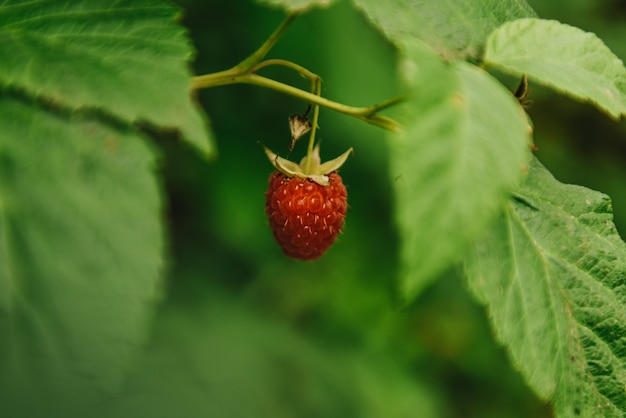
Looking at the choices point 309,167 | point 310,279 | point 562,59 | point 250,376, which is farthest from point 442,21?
point 310,279

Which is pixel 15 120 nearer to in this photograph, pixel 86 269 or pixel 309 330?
pixel 86 269

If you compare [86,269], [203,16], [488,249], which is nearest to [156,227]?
[86,269]

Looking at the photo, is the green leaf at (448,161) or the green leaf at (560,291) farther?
the green leaf at (560,291)

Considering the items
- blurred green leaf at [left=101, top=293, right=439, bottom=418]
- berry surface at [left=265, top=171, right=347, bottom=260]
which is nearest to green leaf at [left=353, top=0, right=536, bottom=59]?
berry surface at [left=265, top=171, right=347, bottom=260]

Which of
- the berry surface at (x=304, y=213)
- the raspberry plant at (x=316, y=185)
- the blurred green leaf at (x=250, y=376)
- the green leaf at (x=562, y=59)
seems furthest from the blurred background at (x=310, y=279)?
the green leaf at (x=562, y=59)

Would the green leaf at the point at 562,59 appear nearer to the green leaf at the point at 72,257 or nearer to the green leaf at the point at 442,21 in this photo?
the green leaf at the point at 442,21

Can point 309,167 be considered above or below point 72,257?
below

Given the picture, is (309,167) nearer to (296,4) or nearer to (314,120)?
(314,120)

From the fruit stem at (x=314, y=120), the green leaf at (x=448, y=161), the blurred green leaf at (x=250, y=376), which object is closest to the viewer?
the green leaf at (x=448, y=161)
